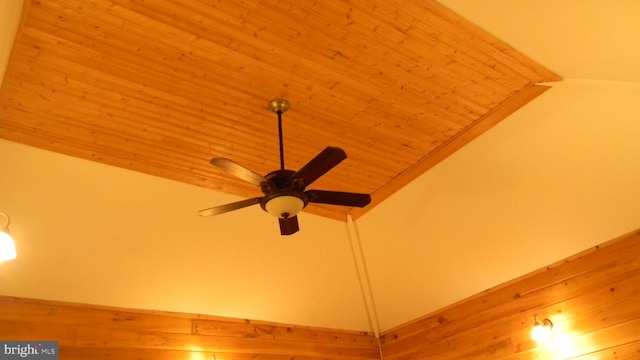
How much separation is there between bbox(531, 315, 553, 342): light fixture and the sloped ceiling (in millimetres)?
459

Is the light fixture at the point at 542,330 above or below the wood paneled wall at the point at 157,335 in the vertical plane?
below

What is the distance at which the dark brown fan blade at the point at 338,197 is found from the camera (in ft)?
9.34

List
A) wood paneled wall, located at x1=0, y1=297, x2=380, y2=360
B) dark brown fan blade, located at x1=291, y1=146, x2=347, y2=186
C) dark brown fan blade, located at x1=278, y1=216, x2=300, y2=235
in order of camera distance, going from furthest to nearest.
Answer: wood paneled wall, located at x1=0, y1=297, x2=380, y2=360
dark brown fan blade, located at x1=278, y1=216, x2=300, y2=235
dark brown fan blade, located at x1=291, y1=146, x2=347, y2=186

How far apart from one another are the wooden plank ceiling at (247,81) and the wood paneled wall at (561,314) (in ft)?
4.64

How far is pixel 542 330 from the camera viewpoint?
4.01m

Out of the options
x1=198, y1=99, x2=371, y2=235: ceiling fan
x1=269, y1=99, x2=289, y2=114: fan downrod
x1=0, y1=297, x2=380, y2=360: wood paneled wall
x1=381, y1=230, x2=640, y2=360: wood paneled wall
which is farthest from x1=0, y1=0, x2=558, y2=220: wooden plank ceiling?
x1=381, y1=230, x2=640, y2=360: wood paneled wall

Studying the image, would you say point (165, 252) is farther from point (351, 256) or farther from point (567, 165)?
point (567, 165)

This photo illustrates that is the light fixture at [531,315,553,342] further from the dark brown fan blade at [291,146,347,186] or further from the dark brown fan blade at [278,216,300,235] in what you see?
the dark brown fan blade at [291,146,347,186]

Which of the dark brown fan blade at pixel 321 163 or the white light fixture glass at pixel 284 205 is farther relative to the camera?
the white light fixture glass at pixel 284 205

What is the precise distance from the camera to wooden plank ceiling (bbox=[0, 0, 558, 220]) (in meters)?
2.73

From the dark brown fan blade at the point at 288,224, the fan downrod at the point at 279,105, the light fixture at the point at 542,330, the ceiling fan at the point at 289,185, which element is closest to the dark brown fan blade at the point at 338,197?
the ceiling fan at the point at 289,185

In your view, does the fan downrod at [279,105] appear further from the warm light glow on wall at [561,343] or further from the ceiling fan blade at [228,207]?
the warm light glow on wall at [561,343]

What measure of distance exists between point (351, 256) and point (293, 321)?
2.84 feet

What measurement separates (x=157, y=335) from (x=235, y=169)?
7.03 feet
